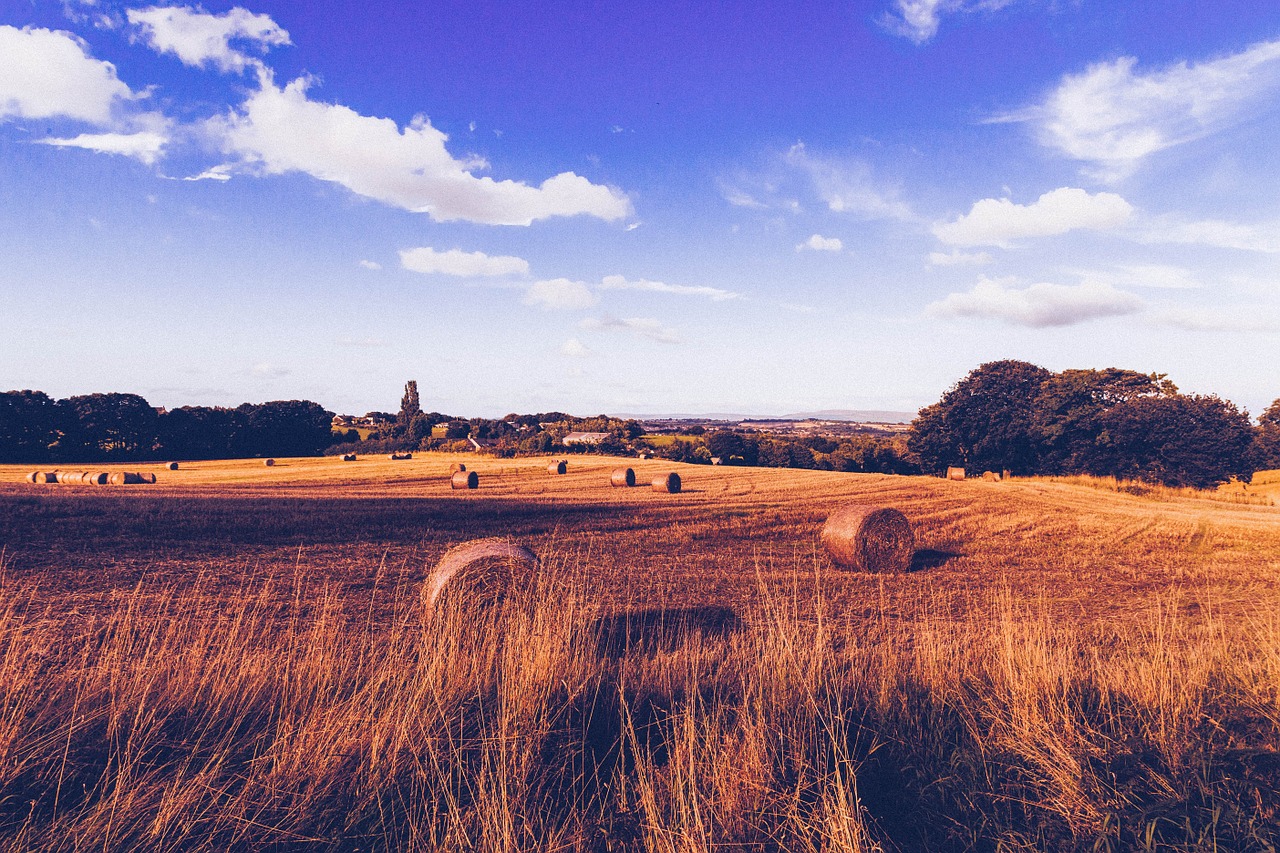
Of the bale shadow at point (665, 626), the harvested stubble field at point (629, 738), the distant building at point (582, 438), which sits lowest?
the bale shadow at point (665, 626)

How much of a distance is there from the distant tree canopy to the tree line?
57.2 metres

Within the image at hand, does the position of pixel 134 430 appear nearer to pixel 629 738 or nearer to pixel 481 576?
pixel 481 576

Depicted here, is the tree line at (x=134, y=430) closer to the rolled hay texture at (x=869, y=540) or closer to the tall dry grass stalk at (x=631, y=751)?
the rolled hay texture at (x=869, y=540)

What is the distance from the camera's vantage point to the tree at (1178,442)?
34.6 metres

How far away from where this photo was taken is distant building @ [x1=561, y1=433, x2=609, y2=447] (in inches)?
2169

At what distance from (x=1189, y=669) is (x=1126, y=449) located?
132 feet

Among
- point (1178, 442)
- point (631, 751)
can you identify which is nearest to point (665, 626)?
point (631, 751)

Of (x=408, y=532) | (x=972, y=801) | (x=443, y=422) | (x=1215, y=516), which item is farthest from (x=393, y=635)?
(x=443, y=422)

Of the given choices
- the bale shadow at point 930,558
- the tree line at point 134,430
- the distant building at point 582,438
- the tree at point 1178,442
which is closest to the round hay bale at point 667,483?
the bale shadow at point 930,558

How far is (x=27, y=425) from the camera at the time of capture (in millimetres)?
48844

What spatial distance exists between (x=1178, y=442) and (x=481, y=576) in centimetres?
4167

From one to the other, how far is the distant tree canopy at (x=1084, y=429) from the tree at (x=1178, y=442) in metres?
0.05

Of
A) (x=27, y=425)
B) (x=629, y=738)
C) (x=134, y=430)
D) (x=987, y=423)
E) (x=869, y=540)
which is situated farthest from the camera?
(x=134, y=430)

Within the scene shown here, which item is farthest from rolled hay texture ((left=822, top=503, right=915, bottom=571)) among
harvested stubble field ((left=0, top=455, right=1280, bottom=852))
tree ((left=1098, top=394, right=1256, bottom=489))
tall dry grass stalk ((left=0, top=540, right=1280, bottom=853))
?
tree ((left=1098, top=394, right=1256, bottom=489))
